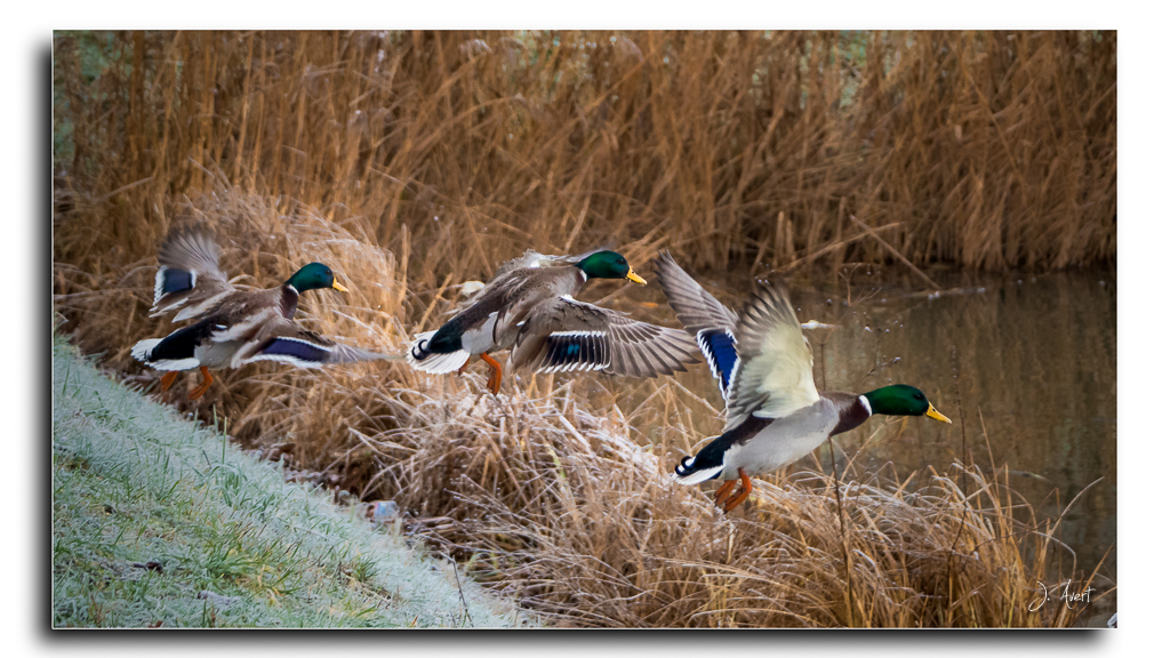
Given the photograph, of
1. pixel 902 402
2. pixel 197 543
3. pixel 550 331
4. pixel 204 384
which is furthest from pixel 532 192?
pixel 197 543

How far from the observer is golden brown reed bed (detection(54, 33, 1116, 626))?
3.24m

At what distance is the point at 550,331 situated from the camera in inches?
123

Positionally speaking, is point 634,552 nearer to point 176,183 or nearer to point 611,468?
point 611,468

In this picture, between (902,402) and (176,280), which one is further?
(176,280)

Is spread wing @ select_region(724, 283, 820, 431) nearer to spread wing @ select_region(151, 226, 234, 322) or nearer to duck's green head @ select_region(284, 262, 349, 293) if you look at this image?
duck's green head @ select_region(284, 262, 349, 293)

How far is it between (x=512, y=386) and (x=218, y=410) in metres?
0.76

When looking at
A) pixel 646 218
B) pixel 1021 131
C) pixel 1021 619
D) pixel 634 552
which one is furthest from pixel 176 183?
pixel 1021 619

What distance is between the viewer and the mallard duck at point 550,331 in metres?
3.09

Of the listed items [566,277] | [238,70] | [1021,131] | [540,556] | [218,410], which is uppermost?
[238,70]

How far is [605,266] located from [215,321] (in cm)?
100

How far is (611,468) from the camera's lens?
3.28 meters

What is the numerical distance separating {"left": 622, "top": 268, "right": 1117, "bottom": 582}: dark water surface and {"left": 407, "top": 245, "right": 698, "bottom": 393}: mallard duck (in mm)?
89
